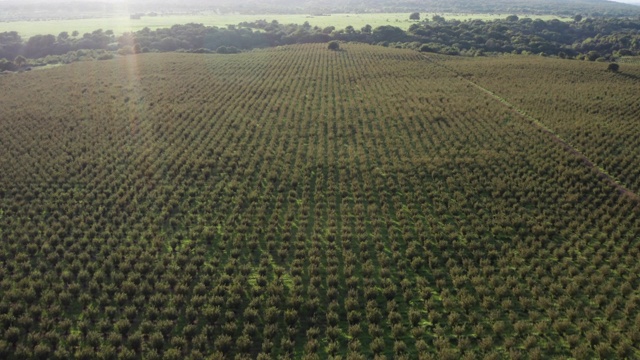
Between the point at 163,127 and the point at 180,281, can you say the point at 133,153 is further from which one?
the point at 180,281

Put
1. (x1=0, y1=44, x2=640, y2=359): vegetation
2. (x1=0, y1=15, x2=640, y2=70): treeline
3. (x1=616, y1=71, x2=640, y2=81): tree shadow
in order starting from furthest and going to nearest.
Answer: (x1=0, y1=15, x2=640, y2=70): treeline, (x1=616, y1=71, x2=640, y2=81): tree shadow, (x1=0, y1=44, x2=640, y2=359): vegetation

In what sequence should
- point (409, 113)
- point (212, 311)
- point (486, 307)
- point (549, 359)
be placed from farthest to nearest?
1. point (409, 113)
2. point (486, 307)
3. point (212, 311)
4. point (549, 359)

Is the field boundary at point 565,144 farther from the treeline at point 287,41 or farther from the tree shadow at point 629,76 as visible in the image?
the treeline at point 287,41

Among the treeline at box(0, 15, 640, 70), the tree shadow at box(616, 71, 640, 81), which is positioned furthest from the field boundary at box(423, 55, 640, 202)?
the treeline at box(0, 15, 640, 70)

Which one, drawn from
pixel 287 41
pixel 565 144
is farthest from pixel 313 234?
pixel 287 41

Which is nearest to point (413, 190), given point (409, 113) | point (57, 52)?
point (409, 113)

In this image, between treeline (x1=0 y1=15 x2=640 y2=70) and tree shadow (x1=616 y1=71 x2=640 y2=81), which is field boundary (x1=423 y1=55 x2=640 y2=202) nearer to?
tree shadow (x1=616 y1=71 x2=640 y2=81)

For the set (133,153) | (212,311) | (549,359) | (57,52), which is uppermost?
(57,52)

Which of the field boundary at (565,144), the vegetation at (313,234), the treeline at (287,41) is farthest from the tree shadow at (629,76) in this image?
the vegetation at (313,234)
